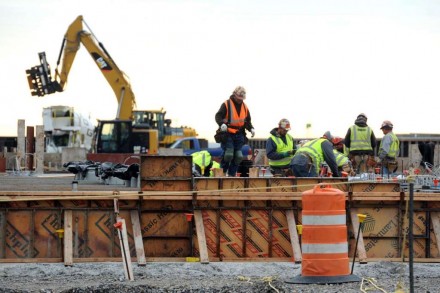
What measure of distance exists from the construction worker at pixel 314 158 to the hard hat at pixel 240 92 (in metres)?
2.13

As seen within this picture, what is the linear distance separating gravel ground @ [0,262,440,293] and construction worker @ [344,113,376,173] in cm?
878

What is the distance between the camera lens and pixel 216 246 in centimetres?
1700

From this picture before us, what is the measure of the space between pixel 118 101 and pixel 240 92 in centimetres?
3656

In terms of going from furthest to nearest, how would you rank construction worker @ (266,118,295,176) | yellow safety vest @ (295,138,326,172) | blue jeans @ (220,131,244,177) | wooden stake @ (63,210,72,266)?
1. construction worker @ (266,118,295,176)
2. blue jeans @ (220,131,244,177)
3. yellow safety vest @ (295,138,326,172)
4. wooden stake @ (63,210,72,266)

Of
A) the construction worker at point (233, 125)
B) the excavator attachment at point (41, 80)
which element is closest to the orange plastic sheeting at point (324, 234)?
the construction worker at point (233, 125)

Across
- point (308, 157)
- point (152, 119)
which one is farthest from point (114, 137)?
point (308, 157)

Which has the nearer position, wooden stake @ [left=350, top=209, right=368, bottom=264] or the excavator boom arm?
wooden stake @ [left=350, top=209, right=368, bottom=264]

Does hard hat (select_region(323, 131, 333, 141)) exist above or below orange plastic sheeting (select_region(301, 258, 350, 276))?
above

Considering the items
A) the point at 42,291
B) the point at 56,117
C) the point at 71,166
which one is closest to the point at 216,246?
the point at 42,291

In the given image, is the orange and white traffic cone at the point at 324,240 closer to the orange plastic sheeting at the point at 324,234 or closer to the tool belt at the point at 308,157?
the orange plastic sheeting at the point at 324,234

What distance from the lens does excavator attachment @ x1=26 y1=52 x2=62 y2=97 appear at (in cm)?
5303

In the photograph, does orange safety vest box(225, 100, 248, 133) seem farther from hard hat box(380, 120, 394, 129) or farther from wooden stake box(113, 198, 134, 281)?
wooden stake box(113, 198, 134, 281)

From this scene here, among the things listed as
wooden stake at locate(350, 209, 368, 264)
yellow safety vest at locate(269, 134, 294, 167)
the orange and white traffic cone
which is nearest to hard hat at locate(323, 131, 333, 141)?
yellow safety vest at locate(269, 134, 294, 167)

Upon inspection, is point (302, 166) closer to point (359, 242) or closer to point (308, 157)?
point (308, 157)
